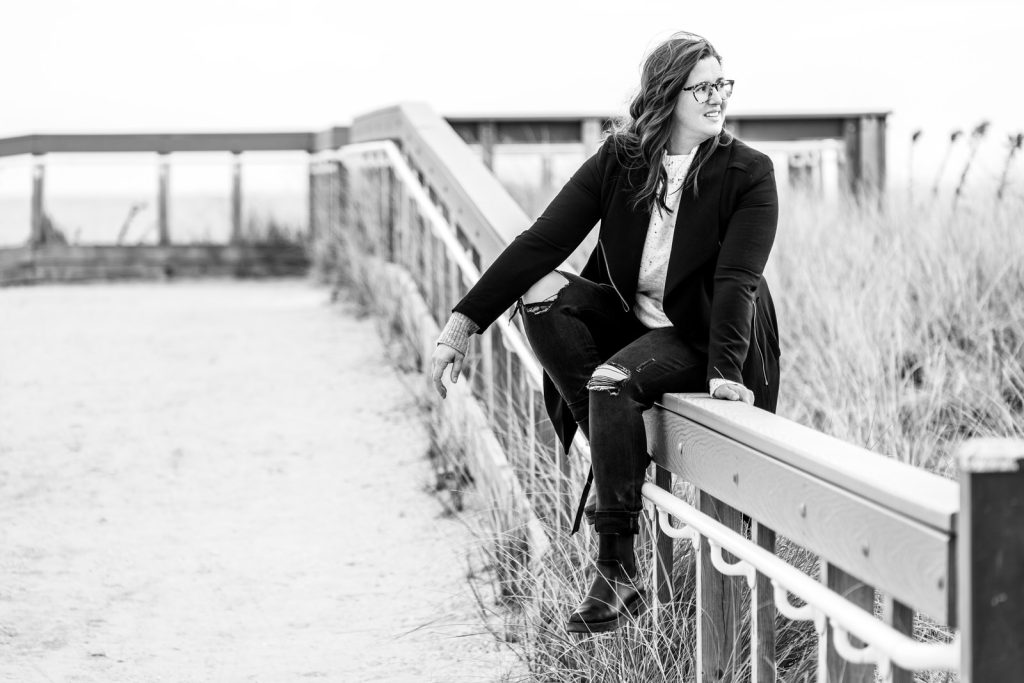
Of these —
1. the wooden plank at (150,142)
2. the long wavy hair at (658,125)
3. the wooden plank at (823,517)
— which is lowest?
the wooden plank at (823,517)

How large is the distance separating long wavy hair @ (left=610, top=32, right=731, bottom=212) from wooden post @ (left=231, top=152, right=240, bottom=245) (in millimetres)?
8831

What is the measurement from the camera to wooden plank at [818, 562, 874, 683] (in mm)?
2023

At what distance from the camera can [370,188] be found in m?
7.21

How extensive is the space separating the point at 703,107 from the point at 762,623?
1152mm

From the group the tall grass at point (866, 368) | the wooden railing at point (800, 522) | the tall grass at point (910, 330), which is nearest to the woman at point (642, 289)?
the wooden railing at point (800, 522)

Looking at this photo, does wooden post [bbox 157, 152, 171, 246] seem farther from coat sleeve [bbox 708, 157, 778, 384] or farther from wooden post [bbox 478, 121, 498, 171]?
coat sleeve [bbox 708, 157, 778, 384]

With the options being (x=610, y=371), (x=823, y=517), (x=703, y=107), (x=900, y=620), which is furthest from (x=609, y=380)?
(x=900, y=620)

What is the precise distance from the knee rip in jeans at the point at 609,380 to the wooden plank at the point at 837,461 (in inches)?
4.9

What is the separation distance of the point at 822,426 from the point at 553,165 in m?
4.92

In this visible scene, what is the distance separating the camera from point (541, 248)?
2.99 metres

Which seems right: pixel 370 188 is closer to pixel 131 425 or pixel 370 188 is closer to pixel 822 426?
pixel 131 425

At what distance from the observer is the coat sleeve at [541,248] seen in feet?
9.70

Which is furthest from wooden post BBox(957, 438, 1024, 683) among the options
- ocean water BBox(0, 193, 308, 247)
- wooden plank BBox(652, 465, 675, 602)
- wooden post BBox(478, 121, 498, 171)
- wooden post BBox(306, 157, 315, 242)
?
ocean water BBox(0, 193, 308, 247)

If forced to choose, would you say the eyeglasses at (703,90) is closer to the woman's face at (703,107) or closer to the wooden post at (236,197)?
the woman's face at (703,107)
